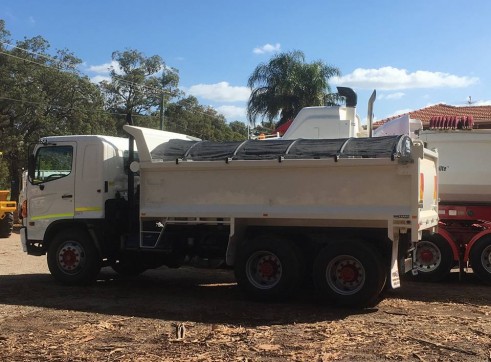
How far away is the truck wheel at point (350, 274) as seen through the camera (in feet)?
25.6

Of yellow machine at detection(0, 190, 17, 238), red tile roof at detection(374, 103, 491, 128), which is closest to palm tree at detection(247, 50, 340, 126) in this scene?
red tile roof at detection(374, 103, 491, 128)

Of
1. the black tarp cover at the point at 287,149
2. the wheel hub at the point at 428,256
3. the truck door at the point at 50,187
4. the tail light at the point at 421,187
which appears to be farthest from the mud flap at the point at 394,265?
the truck door at the point at 50,187

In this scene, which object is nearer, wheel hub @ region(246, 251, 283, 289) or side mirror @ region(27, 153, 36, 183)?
wheel hub @ region(246, 251, 283, 289)

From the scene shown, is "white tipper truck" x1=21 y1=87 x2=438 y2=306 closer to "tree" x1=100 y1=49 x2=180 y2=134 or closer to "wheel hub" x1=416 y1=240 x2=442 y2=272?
"wheel hub" x1=416 y1=240 x2=442 y2=272

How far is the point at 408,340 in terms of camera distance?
6.25 metres

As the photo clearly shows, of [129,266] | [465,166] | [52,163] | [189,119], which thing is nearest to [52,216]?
[52,163]

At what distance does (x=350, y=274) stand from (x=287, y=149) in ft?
6.65

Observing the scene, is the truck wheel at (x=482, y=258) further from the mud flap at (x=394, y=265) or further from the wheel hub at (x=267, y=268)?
the wheel hub at (x=267, y=268)

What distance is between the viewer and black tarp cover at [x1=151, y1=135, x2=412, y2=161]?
790 cm

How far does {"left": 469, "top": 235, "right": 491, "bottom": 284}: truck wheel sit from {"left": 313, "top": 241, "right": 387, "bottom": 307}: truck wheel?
3.09 meters

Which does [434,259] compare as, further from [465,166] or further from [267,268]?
[267,268]

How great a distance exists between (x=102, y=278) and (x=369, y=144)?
600 centimetres

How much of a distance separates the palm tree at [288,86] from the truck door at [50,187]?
62.6 ft

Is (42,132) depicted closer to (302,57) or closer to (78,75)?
(78,75)
